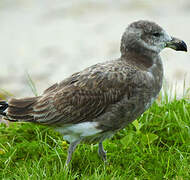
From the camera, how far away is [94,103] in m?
5.30

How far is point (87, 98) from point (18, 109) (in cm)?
74

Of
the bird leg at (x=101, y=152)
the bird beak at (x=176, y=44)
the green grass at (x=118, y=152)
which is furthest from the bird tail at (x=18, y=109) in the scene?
the bird beak at (x=176, y=44)

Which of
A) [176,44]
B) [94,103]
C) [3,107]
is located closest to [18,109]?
[3,107]

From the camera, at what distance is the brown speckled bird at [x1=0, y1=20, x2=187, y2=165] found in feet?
17.3

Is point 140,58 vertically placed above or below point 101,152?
above

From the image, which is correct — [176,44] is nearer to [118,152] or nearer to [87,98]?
[87,98]

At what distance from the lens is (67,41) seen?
35.6 ft

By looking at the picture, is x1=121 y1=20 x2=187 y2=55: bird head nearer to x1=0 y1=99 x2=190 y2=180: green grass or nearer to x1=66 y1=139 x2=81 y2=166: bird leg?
x1=0 y1=99 x2=190 y2=180: green grass

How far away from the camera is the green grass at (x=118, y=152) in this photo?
522 cm

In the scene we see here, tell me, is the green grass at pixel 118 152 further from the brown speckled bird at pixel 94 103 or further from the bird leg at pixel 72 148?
the brown speckled bird at pixel 94 103

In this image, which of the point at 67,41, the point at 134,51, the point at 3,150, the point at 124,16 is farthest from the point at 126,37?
the point at 124,16

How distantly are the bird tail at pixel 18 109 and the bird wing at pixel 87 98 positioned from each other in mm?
90

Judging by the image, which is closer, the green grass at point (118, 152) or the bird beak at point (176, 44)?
the green grass at point (118, 152)

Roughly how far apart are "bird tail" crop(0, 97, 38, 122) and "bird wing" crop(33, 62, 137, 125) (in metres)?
0.09
